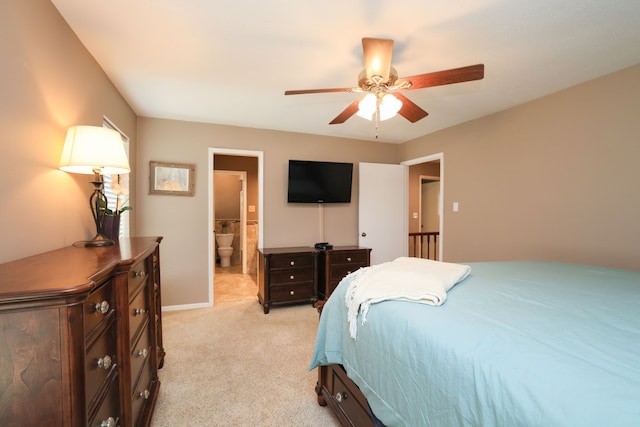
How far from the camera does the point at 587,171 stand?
93.9 inches

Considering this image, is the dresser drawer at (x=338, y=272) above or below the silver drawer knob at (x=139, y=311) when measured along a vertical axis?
below

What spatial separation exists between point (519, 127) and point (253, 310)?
358cm

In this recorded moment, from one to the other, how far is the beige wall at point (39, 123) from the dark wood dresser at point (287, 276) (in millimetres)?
1863

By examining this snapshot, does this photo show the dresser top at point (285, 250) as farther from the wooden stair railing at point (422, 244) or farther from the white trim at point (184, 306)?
the wooden stair railing at point (422, 244)

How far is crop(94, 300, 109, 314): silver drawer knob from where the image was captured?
94 cm

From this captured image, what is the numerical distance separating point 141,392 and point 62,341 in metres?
1.03

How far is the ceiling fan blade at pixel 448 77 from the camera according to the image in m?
1.54

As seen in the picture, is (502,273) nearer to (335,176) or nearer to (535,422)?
(535,422)

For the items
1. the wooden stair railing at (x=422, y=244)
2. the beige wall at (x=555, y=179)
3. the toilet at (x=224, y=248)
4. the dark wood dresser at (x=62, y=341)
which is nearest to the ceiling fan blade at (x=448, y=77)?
the beige wall at (x=555, y=179)

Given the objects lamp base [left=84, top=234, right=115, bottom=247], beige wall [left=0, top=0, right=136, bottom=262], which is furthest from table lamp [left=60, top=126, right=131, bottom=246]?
lamp base [left=84, top=234, right=115, bottom=247]

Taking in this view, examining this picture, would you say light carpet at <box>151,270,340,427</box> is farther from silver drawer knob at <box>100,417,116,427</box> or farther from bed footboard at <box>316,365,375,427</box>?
silver drawer knob at <box>100,417,116,427</box>

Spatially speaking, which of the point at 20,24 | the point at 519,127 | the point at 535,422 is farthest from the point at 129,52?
the point at 519,127

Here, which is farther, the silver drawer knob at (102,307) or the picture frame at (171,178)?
the picture frame at (171,178)

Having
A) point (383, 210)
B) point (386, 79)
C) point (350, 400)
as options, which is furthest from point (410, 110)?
point (383, 210)
